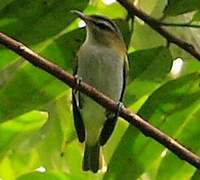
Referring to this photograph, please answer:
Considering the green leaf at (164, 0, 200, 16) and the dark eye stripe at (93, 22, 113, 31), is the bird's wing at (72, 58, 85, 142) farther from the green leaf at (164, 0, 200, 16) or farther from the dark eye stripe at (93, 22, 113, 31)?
the green leaf at (164, 0, 200, 16)

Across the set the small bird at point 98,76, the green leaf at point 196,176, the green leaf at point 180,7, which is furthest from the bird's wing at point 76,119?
the green leaf at point 196,176

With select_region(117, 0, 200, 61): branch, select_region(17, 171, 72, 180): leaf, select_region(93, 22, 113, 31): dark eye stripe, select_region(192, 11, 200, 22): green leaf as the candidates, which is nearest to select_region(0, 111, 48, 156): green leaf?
select_region(17, 171, 72, 180): leaf

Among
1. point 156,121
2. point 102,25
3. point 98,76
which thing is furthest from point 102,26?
point 156,121

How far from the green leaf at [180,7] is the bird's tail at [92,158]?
598 mm

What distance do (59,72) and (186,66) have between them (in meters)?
0.62

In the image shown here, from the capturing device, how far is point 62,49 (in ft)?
5.69

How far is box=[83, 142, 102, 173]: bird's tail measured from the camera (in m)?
2.02

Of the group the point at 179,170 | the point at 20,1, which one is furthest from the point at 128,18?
the point at 179,170

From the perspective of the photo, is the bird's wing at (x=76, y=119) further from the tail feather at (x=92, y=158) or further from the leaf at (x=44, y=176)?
the leaf at (x=44, y=176)

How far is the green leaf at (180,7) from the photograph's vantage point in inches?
66.7

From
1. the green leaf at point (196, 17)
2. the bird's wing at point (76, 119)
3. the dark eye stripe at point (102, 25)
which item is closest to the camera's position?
the green leaf at point (196, 17)

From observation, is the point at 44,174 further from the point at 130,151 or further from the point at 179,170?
the point at 179,170

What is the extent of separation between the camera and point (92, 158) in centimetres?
240

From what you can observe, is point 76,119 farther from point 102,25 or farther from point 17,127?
point 17,127
